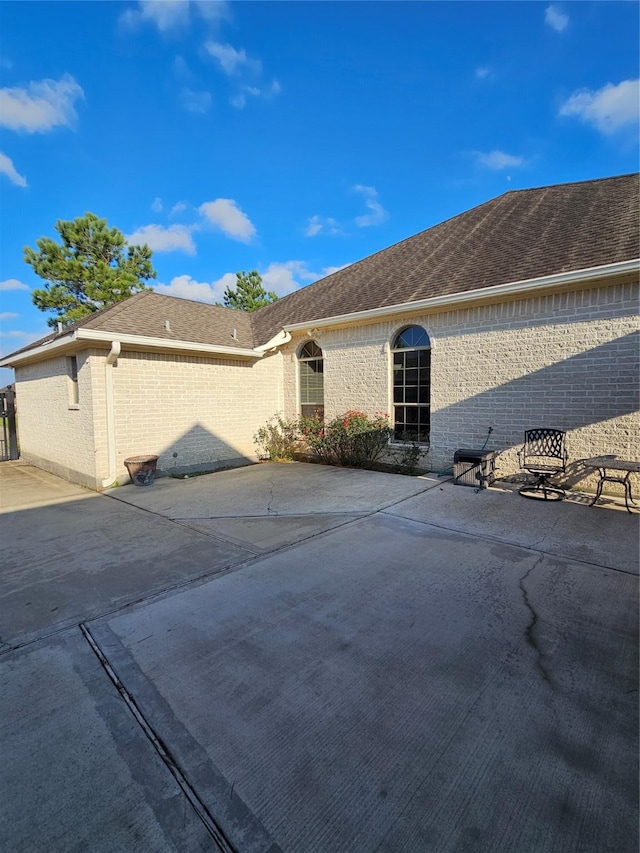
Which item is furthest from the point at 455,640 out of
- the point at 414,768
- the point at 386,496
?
the point at 386,496

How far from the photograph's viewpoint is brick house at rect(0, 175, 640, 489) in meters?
6.65

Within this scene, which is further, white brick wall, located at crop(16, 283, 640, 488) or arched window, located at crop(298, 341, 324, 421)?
arched window, located at crop(298, 341, 324, 421)

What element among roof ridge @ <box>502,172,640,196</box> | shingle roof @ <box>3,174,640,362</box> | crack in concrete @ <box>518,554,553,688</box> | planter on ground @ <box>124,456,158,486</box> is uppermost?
roof ridge @ <box>502,172,640,196</box>

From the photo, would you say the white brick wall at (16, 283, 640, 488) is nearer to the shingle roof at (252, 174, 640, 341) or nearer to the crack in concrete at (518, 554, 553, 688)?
the shingle roof at (252, 174, 640, 341)

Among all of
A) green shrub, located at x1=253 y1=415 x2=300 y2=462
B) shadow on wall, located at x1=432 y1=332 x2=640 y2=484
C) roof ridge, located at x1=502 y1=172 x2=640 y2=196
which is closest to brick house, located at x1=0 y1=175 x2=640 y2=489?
shadow on wall, located at x1=432 y1=332 x2=640 y2=484

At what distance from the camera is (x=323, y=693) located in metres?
2.28

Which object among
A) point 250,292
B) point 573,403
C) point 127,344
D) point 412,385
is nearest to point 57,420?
point 127,344

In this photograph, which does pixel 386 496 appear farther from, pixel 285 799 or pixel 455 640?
pixel 285 799

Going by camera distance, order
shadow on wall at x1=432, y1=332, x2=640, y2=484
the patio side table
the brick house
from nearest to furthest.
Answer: the patio side table, shadow on wall at x1=432, y1=332, x2=640, y2=484, the brick house

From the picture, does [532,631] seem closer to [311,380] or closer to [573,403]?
[573,403]

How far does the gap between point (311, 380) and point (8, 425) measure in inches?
379

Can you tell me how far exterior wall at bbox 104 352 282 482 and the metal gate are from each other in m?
6.67

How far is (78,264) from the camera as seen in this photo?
20.2 metres

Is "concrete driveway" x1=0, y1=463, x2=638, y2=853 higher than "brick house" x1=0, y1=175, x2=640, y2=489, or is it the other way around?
"brick house" x1=0, y1=175, x2=640, y2=489
